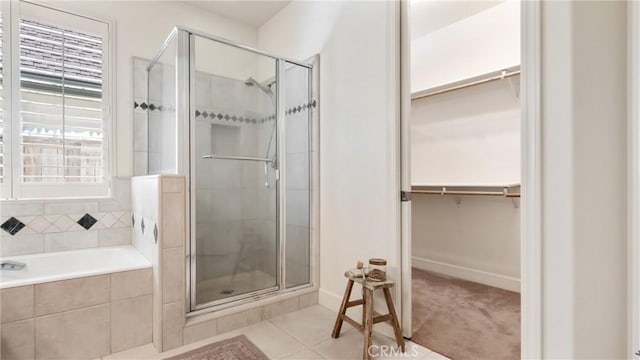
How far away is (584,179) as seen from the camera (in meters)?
1.33

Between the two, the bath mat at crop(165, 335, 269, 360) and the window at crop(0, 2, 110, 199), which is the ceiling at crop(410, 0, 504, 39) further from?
the bath mat at crop(165, 335, 269, 360)

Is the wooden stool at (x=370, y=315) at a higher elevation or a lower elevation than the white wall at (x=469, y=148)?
lower

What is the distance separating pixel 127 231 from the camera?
265 cm

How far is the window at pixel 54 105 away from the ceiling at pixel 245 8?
0.92 m

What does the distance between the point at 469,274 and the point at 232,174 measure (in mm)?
2485

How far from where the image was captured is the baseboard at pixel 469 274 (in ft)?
9.38

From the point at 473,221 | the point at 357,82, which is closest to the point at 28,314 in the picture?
the point at 357,82

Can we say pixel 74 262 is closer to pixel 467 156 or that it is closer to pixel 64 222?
pixel 64 222

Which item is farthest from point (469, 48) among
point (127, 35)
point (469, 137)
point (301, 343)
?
point (127, 35)

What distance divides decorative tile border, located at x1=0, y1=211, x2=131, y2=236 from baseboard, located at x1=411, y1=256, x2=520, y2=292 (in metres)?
2.99

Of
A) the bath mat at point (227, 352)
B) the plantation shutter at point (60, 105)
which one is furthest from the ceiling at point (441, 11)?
the bath mat at point (227, 352)

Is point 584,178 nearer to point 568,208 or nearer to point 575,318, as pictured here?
point 568,208

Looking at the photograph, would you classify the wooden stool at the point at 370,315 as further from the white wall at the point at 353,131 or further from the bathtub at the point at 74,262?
the bathtub at the point at 74,262

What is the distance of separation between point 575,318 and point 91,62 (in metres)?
3.47
